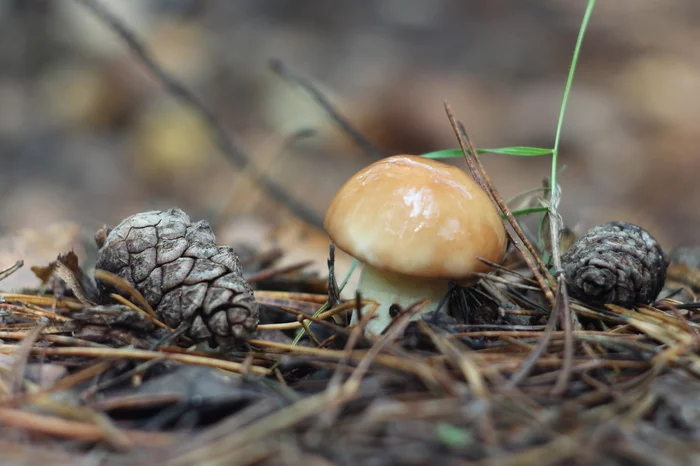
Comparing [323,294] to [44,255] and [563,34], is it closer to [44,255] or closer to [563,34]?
[44,255]

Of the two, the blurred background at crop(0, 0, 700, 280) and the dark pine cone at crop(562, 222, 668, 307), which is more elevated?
the blurred background at crop(0, 0, 700, 280)

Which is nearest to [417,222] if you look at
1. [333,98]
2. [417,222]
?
[417,222]

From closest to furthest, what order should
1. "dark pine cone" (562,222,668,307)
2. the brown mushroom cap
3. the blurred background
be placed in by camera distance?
1. the brown mushroom cap
2. "dark pine cone" (562,222,668,307)
3. the blurred background

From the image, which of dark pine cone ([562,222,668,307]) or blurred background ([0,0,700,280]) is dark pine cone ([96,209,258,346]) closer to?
dark pine cone ([562,222,668,307])

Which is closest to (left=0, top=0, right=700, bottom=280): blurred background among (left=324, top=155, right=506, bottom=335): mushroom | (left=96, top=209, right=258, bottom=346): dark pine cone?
(left=96, top=209, right=258, bottom=346): dark pine cone

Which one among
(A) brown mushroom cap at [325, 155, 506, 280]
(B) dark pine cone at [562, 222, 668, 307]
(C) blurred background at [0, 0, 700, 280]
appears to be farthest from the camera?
(C) blurred background at [0, 0, 700, 280]

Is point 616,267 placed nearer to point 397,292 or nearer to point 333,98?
point 397,292

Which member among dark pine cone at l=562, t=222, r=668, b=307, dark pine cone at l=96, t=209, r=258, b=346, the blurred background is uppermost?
the blurred background

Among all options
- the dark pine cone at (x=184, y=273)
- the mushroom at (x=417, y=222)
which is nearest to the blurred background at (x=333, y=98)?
the dark pine cone at (x=184, y=273)

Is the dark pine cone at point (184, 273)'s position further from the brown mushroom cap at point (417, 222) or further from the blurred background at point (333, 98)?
the blurred background at point (333, 98)
